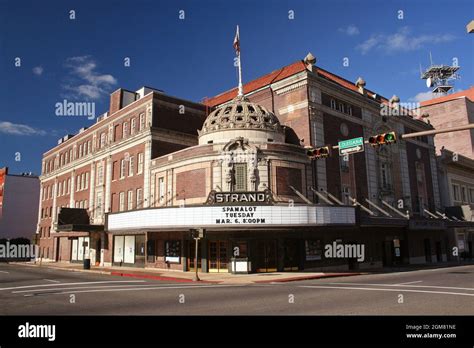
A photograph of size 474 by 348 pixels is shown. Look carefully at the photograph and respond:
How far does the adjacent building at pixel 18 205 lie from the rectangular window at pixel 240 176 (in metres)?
60.4

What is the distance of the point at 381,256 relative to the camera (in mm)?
39531

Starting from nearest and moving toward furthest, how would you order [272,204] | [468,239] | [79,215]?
[272,204] < [79,215] < [468,239]

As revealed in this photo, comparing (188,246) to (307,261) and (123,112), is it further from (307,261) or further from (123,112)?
(123,112)

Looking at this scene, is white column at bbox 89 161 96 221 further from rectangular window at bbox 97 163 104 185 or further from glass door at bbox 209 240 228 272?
glass door at bbox 209 240 228 272

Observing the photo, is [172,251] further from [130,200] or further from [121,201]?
[121,201]

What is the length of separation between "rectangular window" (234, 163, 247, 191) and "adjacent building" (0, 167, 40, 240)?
60410 millimetres

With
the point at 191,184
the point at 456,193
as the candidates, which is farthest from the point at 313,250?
the point at 456,193

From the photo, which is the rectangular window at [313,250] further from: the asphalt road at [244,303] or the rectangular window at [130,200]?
the rectangular window at [130,200]

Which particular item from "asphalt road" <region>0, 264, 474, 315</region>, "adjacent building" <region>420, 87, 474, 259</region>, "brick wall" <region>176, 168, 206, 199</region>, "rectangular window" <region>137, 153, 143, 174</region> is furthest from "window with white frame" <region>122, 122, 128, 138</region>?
"adjacent building" <region>420, 87, 474, 259</region>

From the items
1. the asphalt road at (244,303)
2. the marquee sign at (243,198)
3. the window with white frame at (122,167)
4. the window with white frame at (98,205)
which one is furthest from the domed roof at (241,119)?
the asphalt road at (244,303)

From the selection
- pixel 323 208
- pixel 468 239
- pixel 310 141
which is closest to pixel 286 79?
pixel 310 141

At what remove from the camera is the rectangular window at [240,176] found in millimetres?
31469

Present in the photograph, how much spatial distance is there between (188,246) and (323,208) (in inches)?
448

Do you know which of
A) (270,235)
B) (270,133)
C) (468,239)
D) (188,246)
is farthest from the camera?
(468,239)
